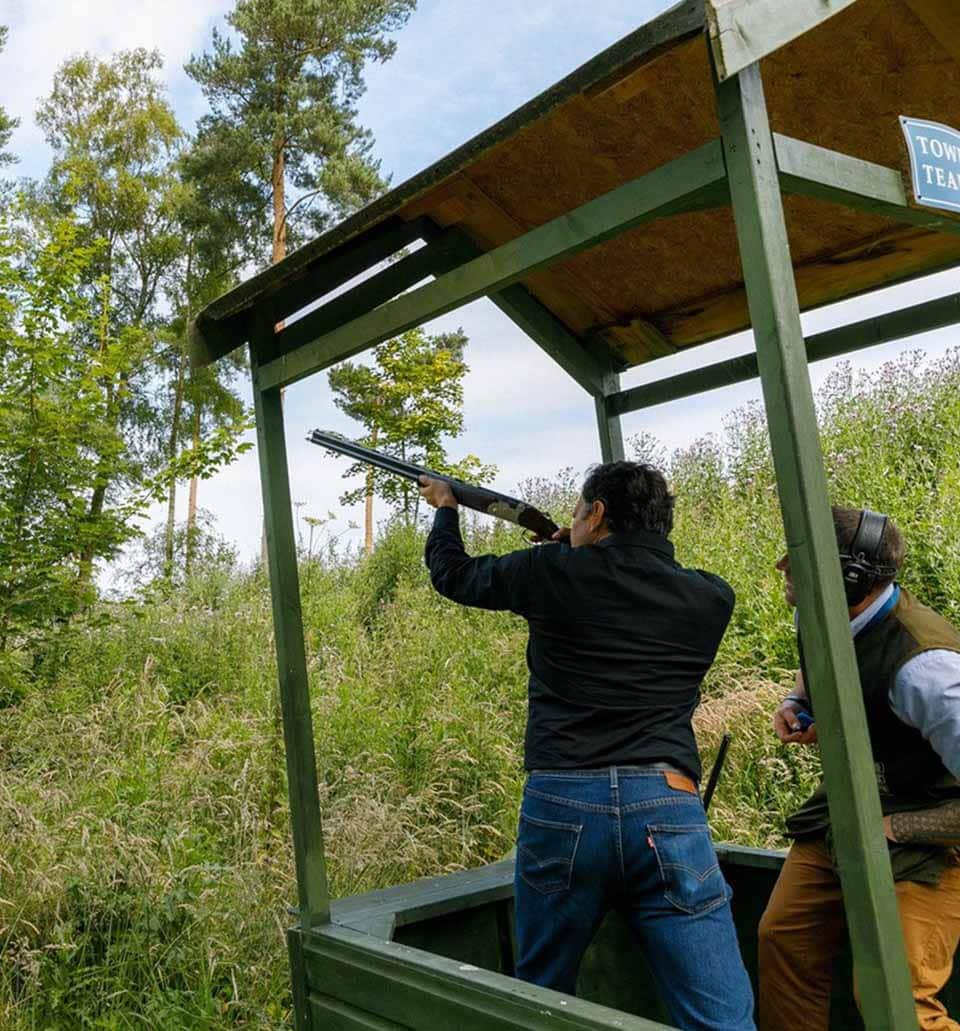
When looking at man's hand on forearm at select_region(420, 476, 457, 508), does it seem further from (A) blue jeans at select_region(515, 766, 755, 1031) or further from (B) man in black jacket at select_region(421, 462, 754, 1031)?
(A) blue jeans at select_region(515, 766, 755, 1031)

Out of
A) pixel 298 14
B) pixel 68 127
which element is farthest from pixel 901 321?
pixel 68 127

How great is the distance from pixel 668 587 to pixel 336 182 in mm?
19356

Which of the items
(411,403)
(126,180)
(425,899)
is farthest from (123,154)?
(425,899)

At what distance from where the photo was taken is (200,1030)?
4164 mm

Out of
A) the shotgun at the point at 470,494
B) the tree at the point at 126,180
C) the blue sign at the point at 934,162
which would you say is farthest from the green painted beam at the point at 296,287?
the tree at the point at 126,180

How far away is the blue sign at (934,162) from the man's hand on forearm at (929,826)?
50.3 inches

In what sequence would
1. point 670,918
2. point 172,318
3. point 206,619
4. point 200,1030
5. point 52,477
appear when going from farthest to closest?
point 172,318 < point 206,619 < point 52,477 < point 200,1030 < point 670,918

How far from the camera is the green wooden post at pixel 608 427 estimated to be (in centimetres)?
385

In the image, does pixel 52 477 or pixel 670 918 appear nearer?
pixel 670 918

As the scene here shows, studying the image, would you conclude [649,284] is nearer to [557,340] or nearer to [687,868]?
[557,340]

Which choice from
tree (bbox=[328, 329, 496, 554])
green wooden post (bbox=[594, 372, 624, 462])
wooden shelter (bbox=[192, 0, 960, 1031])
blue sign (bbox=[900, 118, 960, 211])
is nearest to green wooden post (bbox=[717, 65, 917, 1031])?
wooden shelter (bbox=[192, 0, 960, 1031])

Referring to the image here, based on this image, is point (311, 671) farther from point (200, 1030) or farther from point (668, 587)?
point (668, 587)

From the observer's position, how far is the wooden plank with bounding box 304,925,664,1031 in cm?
213

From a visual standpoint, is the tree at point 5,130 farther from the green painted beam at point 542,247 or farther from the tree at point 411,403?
the green painted beam at point 542,247
